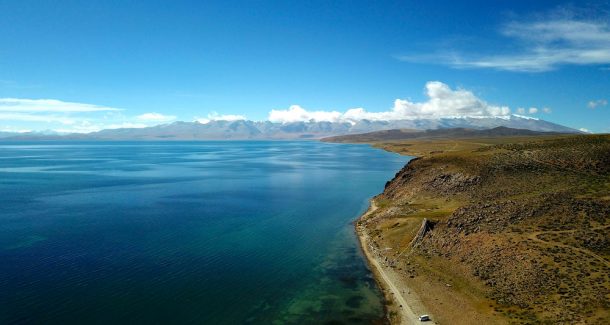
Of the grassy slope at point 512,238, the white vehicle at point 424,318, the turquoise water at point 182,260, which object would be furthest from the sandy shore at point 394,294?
the turquoise water at point 182,260

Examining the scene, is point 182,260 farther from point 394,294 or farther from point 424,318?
point 424,318

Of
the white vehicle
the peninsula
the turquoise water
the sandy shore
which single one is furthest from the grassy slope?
the turquoise water

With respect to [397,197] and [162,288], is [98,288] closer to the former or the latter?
[162,288]

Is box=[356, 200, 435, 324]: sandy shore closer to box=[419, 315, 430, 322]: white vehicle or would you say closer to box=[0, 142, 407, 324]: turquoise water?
box=[419, 315, 430, 322]: white vehicle

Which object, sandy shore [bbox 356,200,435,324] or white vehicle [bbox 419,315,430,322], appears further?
sandy shore [bbox 356,200,435,324]

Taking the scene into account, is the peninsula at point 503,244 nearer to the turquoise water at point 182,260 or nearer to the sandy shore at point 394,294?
the sandy shore at point 394,294

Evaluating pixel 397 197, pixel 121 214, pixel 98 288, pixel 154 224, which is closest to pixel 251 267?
pixel 98 288
